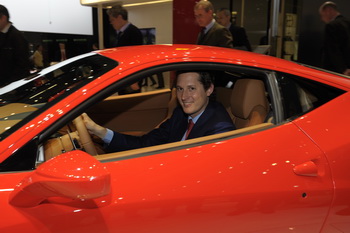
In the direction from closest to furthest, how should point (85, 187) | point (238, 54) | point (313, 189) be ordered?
point (85, 187)
point (313, 189)
point (238, 54)

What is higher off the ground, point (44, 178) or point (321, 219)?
point (44, 178)

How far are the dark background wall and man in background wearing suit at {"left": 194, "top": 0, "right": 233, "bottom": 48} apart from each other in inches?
109

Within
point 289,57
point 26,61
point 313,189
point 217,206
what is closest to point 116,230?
point 217,206

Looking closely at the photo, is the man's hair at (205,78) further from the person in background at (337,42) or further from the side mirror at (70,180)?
the person in background at (337,42)

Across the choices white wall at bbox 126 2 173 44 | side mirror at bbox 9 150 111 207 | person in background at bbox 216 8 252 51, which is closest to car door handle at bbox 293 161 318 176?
side mirror at bbox 9 150 111 207

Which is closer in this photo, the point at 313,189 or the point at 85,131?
the point at 313,189

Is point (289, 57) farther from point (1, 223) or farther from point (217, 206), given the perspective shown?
point (1, 223)

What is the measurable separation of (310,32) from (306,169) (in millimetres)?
Result: 5423

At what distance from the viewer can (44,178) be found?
98 centimetres

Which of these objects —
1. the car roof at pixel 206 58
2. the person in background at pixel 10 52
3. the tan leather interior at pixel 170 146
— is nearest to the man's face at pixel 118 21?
the person in background at pixel 10 52

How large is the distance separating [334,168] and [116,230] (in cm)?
94

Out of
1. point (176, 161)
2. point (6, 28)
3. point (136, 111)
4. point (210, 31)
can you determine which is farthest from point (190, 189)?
point (6, 28)

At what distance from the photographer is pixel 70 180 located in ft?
3.18

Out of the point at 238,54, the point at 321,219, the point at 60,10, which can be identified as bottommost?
the point at 321,219
